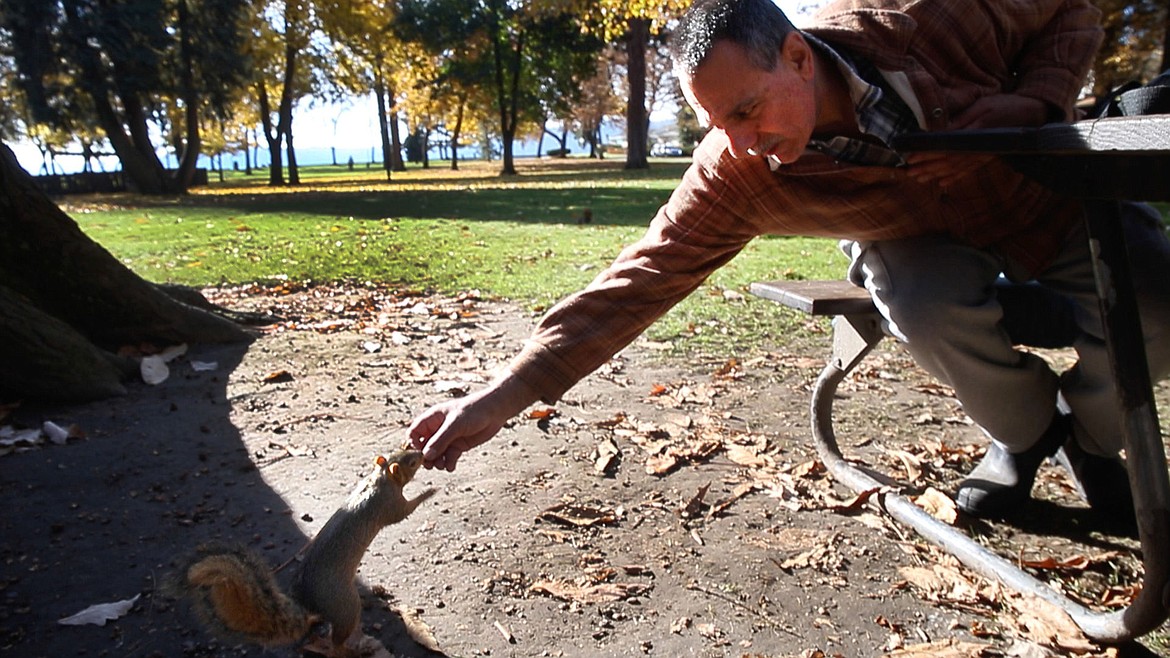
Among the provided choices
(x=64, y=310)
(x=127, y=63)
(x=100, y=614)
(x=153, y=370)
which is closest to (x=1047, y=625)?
(x=100, y=614)

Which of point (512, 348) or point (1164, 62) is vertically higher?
point (1164, 62)

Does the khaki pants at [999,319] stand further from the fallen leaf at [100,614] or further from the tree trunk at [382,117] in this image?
the tree trunk at [382,117]

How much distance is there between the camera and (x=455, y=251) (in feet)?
26.8

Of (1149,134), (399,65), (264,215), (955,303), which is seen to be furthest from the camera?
(399,65)

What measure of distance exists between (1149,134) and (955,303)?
A: 88 centimetres

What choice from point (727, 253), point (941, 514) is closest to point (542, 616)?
point (727, 253)

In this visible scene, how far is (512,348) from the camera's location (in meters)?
4.61

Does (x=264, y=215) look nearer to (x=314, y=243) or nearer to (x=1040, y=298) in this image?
(x=314, y=243)

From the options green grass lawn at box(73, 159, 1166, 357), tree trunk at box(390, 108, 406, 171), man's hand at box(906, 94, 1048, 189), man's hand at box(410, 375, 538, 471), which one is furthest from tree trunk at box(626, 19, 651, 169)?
man's hand at box(410, 375, 538, 471)

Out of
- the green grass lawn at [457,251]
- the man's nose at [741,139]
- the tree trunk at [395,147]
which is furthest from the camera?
the tree trunk at [395,147]

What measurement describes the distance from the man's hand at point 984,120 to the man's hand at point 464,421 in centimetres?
105

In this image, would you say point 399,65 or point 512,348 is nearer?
point 512,348

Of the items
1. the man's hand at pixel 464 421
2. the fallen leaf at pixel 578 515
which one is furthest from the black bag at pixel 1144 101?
the fallen leaf at pixel 578 515

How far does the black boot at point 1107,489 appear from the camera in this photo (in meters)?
2.52
